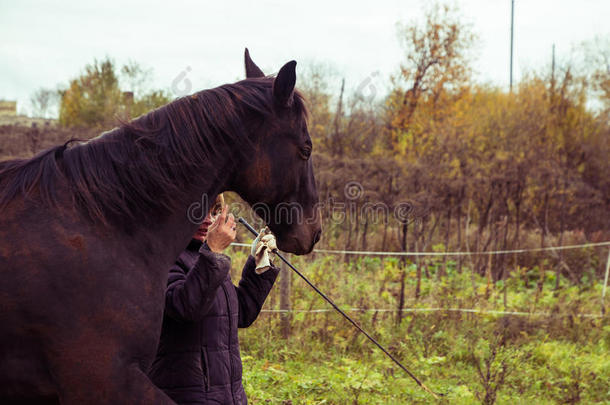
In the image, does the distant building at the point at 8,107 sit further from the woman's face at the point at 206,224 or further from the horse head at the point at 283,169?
the horse head at the point at 283,169

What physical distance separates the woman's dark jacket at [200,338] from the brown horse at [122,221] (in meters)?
0.20

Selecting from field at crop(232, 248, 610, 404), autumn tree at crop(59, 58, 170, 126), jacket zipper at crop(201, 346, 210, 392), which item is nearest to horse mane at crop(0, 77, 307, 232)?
jacket zipper at crop(201, 346, 210, 392)

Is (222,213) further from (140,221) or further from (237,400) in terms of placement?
(237,400)

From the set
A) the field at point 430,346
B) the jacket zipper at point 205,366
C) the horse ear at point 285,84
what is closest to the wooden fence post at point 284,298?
the field at point 430,346

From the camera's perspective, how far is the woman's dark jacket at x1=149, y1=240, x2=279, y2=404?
7.34 ft

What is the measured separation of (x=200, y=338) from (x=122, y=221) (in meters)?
0.66

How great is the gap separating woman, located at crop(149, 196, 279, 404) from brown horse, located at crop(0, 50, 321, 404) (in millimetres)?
201

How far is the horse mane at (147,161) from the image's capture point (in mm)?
1939

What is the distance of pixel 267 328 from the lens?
6.09 metres

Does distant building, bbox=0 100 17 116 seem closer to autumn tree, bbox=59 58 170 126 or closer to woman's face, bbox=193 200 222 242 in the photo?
autumn tree, bbox=59 58 170 126

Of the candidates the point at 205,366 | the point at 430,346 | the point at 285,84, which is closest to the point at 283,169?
the point at 285,84

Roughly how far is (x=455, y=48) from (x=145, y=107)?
348 inches

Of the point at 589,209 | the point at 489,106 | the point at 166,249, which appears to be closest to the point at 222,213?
the point at 166,249

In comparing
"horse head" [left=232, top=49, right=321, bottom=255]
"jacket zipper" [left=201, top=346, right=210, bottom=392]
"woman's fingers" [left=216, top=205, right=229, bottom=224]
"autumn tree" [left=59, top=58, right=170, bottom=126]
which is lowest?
"jacket zipper" [left=201, top=346, right=210, bottom=392]
